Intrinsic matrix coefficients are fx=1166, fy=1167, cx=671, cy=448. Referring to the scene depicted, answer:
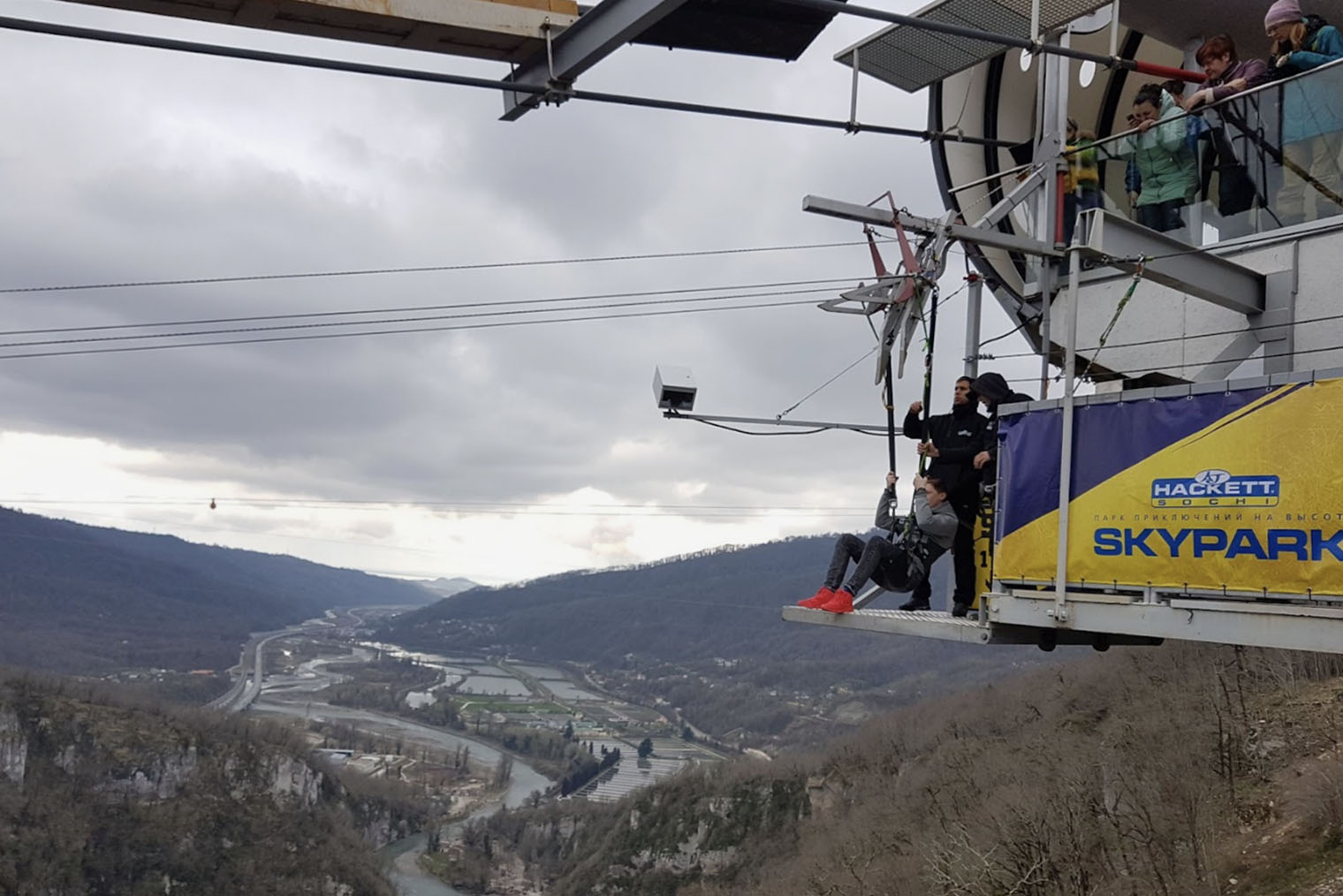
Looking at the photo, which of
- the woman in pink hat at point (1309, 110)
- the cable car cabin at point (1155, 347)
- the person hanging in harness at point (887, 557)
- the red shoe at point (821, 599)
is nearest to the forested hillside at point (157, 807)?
the red shoe at point (821, 599)

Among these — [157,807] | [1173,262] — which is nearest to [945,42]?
[1173,262]

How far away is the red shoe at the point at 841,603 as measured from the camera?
981cm

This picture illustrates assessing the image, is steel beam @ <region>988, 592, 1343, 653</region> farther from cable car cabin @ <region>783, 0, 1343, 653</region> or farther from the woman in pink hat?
the woman in pink hat

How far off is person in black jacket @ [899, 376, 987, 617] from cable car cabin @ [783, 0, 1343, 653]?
26 centimetres

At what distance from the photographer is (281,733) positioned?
386 feet

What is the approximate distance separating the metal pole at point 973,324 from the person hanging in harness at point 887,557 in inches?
69.9

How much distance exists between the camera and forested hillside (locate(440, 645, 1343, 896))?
13.5m

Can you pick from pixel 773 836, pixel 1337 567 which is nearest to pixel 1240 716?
pixel 1337 567

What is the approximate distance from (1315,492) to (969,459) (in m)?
2.92

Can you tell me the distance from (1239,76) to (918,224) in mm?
2884

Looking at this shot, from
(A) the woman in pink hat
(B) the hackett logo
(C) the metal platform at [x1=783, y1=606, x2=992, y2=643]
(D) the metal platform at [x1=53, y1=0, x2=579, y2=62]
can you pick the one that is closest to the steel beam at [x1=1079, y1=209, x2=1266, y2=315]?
(A) the woman in pink hat

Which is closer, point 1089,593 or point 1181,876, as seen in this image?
point 1089,593

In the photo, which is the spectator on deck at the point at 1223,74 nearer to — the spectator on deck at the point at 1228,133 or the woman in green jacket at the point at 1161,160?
the spectator on deck at the point at 1228,133

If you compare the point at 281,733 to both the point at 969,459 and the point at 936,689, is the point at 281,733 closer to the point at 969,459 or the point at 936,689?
the point at 936,689
